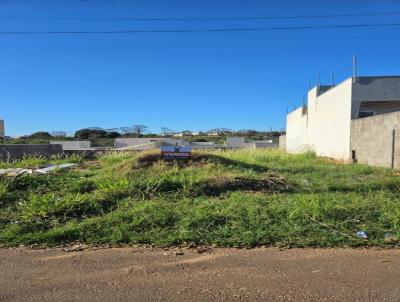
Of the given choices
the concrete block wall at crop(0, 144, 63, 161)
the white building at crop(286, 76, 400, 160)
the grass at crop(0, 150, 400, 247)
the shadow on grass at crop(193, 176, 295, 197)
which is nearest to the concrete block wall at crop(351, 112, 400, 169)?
the white building at crop(286, 76, 400, 160)

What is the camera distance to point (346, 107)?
62.0 ft

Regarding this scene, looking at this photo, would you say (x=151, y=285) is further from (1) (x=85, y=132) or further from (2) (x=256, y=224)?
(1) (x=85, y=132)

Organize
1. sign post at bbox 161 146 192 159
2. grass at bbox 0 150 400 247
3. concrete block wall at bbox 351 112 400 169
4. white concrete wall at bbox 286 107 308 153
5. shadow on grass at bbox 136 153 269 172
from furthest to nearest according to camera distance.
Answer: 1. white concrete wall at bbox 286 107 308 153
2. concrete block wall at bbox 351 112 400 169
3. sign post at bbox 161 146 192 159
4. shadow on grass at bbox 136 153 269 172
5. grass at bbox 0 150 400 247

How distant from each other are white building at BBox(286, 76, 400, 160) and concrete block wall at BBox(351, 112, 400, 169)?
0.94 meters

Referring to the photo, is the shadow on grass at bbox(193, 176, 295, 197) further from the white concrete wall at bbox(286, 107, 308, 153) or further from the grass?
the white concrete wall at bbox(286, 107, 308, 153)

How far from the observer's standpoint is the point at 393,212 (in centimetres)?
634

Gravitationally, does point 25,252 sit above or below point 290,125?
below

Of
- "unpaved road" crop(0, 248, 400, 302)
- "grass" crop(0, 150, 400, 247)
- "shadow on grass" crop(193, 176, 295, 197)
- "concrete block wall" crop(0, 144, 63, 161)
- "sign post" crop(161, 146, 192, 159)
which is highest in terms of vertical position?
"sign post" crop(161, 146, 192, 159)

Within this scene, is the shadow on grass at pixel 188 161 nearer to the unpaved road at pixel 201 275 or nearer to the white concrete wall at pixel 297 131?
the unpaved road at pixel 201 275

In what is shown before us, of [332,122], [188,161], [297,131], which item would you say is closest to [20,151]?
[188,161]

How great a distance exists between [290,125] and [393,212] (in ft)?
107

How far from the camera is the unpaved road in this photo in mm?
3732

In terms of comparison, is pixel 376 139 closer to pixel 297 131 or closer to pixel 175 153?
pixel 175 153

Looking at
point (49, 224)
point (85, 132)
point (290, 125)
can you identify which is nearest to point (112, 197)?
point (49, 224)
